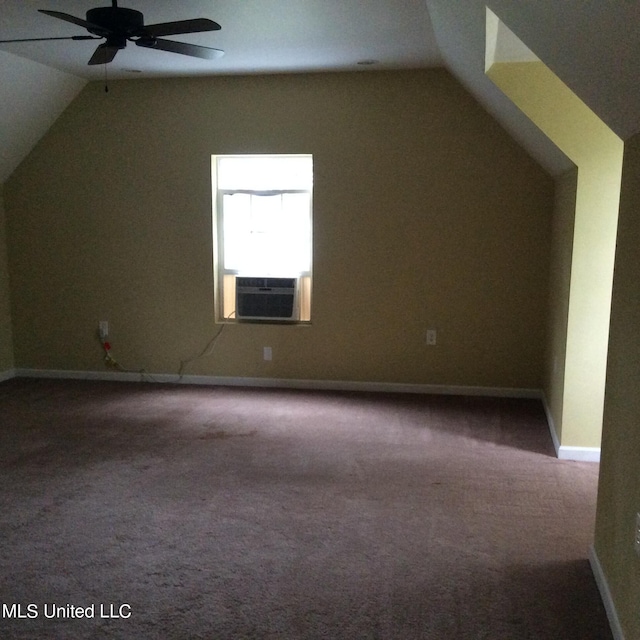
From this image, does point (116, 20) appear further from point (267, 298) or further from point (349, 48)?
point (267, 298)

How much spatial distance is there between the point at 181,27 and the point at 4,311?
3433 mm

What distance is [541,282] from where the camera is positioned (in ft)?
14.9

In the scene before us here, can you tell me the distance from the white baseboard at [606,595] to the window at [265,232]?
9.97 ft

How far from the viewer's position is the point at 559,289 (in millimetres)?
3811

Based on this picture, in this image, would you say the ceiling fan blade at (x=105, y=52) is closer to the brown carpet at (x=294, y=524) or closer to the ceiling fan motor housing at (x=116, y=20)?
the ceiling fan motor housing at (x=116, y=20)

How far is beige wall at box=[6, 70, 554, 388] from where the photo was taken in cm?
453

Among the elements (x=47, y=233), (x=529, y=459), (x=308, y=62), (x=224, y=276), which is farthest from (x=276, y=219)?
(x=529, y=459)

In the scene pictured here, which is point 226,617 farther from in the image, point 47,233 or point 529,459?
point 47,233

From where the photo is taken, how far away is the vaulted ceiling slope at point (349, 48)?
5.47 feet

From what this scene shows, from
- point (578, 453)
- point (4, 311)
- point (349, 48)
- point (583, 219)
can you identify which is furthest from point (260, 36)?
point (4, 311)

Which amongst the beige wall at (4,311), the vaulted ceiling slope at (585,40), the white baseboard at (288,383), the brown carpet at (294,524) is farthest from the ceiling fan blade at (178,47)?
the beige wall at (4,311)

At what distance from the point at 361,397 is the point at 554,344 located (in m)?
1.48

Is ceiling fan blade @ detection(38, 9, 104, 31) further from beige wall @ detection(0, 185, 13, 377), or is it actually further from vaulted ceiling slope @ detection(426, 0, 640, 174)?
beige wall @ detection(0, 185, 13, 377)

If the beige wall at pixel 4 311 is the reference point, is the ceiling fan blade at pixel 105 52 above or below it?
above
